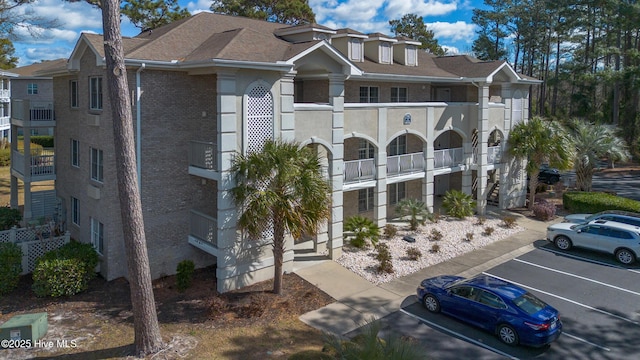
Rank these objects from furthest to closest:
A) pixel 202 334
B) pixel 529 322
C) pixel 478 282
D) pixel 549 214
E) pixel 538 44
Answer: pixel 538 44, pixel 549 214, pixel 478 282, pixel 202 334, pixel 529 322

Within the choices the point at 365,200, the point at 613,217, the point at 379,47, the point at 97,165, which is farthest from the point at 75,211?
the point at 613,217

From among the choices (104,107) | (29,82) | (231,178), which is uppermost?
(29,82)

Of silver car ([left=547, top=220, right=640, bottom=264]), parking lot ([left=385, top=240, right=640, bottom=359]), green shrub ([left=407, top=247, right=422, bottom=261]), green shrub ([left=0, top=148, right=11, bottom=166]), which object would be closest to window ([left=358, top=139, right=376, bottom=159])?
green shrub ([left=407, top=247, right=422, bottom=261])

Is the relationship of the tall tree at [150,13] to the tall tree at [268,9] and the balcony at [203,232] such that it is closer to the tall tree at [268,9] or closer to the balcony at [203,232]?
the tall tree at [268,9]

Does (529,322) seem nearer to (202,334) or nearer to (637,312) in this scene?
(637,312)

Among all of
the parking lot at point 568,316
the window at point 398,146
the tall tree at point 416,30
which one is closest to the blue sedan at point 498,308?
the parking lot at point 568,316

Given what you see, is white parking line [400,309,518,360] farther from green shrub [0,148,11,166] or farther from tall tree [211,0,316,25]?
green shrub [0,148,11,166]

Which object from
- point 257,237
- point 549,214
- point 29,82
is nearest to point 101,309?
point 257,237
